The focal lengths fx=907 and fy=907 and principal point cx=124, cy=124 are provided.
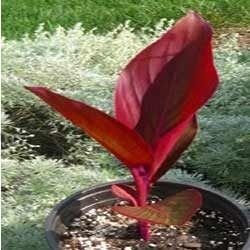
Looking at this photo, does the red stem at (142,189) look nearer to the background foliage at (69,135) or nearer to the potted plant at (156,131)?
the potted plant at (156,131)

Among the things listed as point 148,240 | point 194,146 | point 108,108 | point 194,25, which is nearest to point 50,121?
point 108,108

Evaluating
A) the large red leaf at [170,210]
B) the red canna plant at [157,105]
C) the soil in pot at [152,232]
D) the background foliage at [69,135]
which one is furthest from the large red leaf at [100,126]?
the background foliage at [69,135]

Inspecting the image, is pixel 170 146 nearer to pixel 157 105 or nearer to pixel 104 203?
pixel 157 105

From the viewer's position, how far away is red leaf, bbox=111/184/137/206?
2016 millimetres

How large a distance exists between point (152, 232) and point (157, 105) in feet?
1.16

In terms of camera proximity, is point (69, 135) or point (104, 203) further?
point (69, 135)

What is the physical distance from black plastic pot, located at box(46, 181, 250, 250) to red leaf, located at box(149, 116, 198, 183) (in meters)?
0.15

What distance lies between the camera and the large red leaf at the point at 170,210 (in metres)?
1.89

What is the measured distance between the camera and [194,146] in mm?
2939

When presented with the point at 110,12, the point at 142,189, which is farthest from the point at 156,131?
the point at 110,12

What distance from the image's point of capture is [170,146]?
1949mm

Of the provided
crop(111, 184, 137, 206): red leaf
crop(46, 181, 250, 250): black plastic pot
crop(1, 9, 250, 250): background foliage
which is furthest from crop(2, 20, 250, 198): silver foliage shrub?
crop(111, 184, 137, 206): red leaf

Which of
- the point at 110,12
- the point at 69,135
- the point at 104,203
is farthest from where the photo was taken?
the point at 110,12

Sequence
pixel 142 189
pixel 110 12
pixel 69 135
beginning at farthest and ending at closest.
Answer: pixel 110 12, pixel 69 135, pixel 142 189
